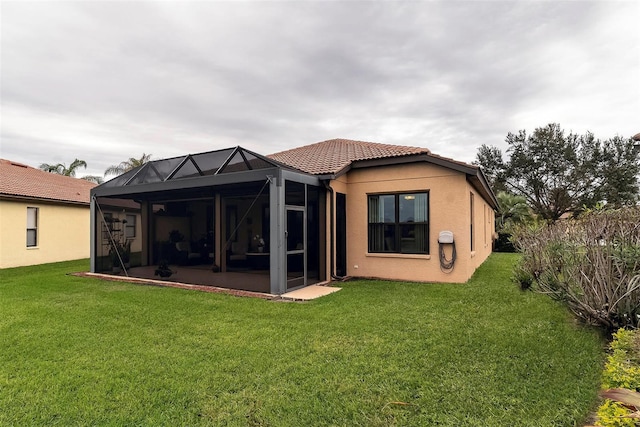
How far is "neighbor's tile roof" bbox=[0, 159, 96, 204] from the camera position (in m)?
13.8

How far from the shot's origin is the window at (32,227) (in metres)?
14.0

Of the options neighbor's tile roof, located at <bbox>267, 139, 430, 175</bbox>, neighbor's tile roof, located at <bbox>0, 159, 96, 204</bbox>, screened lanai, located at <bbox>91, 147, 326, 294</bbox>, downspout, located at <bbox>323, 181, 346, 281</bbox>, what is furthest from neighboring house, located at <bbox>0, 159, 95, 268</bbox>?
downspout, located at <bbox>323, 181, 346, 281</bbox>

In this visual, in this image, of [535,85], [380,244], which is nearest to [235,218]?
[380,244]

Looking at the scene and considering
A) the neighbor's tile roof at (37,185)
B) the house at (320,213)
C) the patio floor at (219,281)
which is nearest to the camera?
the patio floor at (219,281)

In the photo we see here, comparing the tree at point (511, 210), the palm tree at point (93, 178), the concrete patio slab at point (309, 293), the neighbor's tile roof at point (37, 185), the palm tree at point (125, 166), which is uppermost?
the palm tree at point (125, 166)

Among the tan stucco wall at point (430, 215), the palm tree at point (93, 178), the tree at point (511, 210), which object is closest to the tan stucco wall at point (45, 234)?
the tan stucco wall at point (430, 215)

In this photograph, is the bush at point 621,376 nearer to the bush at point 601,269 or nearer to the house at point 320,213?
the bush at point 601,269

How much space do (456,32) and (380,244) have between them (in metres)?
6.11

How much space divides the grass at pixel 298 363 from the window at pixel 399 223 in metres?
2.85

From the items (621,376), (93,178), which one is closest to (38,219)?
(93,178)

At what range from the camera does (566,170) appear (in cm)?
3073

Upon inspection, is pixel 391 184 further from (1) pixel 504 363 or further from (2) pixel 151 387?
(2) pixel 151 387

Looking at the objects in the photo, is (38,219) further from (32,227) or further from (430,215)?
(430,215)

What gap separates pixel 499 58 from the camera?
10.2 meters
